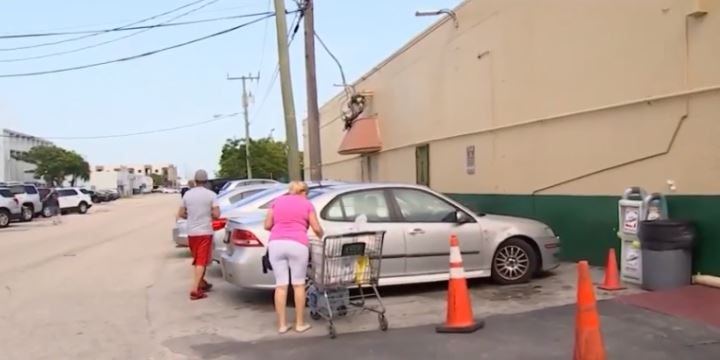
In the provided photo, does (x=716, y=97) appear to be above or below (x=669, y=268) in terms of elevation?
above

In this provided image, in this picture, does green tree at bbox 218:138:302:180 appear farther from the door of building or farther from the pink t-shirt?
the pink t-shirt

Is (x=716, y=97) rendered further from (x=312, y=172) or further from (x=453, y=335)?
(x=312, y=172)

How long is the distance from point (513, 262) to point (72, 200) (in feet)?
123

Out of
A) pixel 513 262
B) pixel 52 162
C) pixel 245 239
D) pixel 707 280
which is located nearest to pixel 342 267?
pixel 245 239

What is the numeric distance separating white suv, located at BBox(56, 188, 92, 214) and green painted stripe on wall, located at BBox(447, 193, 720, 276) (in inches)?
1326

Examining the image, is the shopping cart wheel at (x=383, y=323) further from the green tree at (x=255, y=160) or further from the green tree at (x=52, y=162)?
the green tree at (x=52, y=162)

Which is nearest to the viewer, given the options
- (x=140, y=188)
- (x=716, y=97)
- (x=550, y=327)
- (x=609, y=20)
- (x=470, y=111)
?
(x=550, y=327)

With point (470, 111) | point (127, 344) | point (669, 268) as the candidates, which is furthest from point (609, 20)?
point (127, 344)

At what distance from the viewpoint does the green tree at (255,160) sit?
70.1m

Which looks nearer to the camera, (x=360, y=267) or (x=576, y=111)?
(x=360, y=267)

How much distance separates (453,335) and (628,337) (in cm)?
157

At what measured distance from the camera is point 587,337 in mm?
5102

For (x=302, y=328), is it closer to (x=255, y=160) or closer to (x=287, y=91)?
(x=287, y=91)

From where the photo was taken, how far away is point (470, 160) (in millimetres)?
14156
